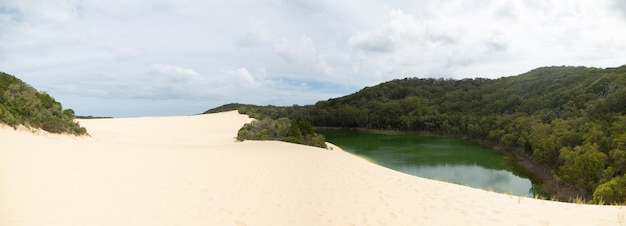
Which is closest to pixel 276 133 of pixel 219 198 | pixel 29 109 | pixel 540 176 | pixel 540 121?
pixel 29 109

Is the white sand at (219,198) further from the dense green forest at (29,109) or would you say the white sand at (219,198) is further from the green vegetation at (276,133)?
the green vegetation at (276,133)

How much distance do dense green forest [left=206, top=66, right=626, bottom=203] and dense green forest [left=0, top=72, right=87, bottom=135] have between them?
2196 cm

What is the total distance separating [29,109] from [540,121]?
65701mm

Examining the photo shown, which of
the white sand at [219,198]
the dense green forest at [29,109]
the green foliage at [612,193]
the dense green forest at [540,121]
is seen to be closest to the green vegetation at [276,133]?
the dense green forest at [29,109]

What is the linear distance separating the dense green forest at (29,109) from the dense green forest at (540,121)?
21963 mm

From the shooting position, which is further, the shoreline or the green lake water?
the green lake water

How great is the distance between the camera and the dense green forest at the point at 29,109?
13.9 m

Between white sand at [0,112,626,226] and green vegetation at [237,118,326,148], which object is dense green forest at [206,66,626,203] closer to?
white sand at [0,112,626,226]

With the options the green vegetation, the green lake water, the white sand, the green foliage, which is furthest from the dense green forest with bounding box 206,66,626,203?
the green vegetation

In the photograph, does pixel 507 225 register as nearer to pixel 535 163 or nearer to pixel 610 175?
pixel 610 175

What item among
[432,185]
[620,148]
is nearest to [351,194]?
[432,185]

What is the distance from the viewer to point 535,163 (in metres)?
39.0

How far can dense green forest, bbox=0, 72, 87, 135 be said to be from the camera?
13.9 meters

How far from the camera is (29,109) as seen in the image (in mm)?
15320
